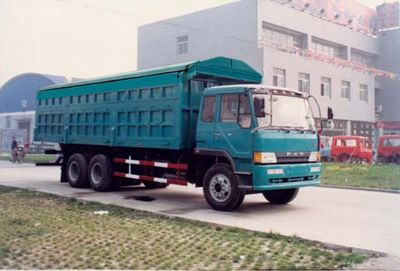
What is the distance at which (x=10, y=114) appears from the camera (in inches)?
1766

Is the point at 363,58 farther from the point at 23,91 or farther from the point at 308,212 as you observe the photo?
the point at 308,212

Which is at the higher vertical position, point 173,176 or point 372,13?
point 372,13

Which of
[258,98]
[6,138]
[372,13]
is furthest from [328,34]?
[258,98]

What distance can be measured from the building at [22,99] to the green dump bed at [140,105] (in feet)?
102

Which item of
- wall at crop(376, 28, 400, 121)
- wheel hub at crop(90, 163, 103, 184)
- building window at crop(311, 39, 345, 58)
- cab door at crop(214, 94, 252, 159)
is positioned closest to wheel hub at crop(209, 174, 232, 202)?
cab door at crop(214, 94, 252, 159)

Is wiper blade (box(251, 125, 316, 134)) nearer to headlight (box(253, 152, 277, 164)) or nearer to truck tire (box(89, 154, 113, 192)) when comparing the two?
headlight (box(253, 152, 277, 164))

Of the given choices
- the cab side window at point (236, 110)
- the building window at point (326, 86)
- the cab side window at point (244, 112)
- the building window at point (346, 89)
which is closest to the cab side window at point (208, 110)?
the cab side window at point (236, 110)

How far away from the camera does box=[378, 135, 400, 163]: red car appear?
85.9ft

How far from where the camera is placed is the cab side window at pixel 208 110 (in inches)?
349

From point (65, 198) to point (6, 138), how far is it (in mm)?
28052

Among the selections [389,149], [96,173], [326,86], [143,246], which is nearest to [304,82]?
[326,86]

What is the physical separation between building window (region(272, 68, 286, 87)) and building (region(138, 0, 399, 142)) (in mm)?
67

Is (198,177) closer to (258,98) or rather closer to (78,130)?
(258,98)

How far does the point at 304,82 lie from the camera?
1282 inches
